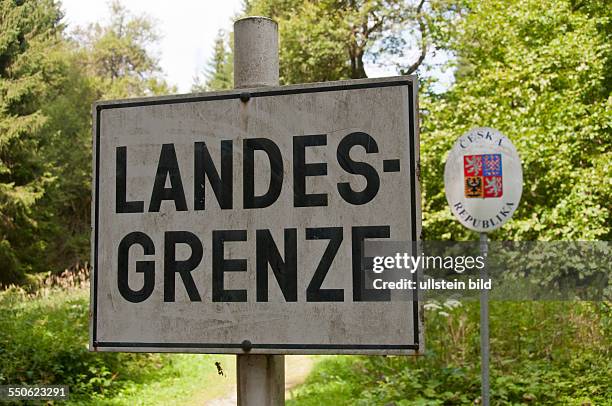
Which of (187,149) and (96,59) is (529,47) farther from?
(96,59)

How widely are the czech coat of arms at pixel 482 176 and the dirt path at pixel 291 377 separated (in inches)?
136

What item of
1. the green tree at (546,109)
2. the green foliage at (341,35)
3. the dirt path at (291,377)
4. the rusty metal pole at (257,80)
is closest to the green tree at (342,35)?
the green foliage at (341,35)

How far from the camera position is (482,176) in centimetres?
648

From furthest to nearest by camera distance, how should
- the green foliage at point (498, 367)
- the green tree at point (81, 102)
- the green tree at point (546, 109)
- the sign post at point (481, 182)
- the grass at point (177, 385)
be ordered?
1. the green tree at point (81, 102)
2. the green tree at point (546, 109)
3. the grass at point (177, 385)
4. the sign post at point (481, 182)
5. the green foliage at point (498, 367)

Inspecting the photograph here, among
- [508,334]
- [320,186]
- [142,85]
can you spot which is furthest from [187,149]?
[142,85]

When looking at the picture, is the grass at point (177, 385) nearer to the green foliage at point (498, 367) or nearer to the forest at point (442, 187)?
the forest at point (442, 187)

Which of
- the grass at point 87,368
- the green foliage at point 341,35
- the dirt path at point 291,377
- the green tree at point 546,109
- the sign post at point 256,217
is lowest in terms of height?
the dirt path at point 291,377

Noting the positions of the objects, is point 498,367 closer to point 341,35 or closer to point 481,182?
point 481,182

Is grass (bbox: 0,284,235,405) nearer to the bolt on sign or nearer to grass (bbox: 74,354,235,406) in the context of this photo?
grass (bbox: 74,354,235,406)

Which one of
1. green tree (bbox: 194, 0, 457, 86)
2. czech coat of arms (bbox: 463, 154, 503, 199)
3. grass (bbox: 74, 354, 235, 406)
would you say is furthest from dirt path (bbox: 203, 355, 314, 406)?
green tree (bbox: 194, 0, 457, 86)

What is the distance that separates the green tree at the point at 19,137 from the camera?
19.9 meters

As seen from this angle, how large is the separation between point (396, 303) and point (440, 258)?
465 inches

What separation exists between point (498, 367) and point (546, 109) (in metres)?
5.75

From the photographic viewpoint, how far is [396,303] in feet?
4.60
